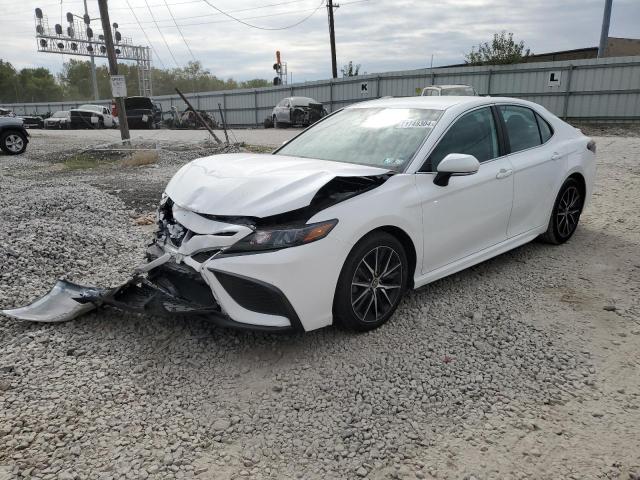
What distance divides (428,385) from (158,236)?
2225mm

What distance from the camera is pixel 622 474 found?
241 cm

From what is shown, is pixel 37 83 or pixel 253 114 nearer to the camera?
pixel 253 114

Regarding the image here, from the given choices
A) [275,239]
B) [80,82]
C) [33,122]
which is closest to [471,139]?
[275,239]

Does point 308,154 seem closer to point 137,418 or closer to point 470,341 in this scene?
point 470,341

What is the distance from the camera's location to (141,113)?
3119 cm

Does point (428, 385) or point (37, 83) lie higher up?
point (37, 83)

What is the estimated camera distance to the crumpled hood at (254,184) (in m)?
3.26

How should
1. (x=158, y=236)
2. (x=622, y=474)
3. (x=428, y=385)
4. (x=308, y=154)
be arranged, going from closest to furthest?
(x=622, y=474)
(x=428, y=385)
(x=158, y=236)
(x=308, y=154)

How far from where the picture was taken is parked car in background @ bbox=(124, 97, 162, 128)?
102 ft

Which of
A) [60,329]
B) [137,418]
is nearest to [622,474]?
[137,418]

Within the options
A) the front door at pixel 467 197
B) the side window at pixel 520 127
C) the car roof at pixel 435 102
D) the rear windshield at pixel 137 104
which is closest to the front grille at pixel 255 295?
the front door at pixel 467 197

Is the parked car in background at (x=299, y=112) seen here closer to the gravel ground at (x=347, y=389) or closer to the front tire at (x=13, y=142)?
the front tire at (x=13, y=142)

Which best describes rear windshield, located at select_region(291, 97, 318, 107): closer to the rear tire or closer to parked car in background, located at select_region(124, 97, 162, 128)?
parked car in background, located at select_region(124, 97, 162, 128)

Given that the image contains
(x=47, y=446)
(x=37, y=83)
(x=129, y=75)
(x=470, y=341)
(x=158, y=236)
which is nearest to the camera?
(x=47, y=446)
